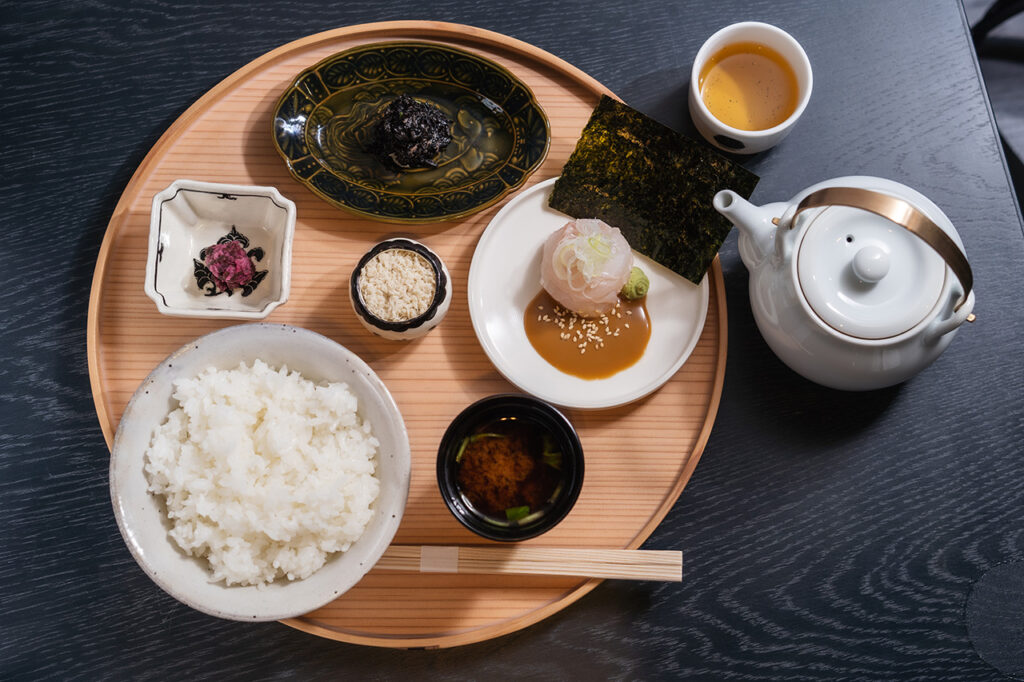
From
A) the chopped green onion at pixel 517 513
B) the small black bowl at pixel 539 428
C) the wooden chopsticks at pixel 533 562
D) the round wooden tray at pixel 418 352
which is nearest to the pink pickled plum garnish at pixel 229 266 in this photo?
the round wooden tray at pixel 418 352

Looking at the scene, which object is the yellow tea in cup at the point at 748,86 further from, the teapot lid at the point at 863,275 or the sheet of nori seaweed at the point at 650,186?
the teapot lid at the point at 863,275

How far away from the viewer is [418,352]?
210cm

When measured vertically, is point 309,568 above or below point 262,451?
below

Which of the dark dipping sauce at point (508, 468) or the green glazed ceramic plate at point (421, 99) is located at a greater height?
the green glazed ceramic plate at point (421, 99)

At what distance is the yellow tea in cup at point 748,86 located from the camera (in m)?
2.21

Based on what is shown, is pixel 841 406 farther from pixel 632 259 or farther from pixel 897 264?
pixel 632 259

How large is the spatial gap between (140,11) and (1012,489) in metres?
3.30

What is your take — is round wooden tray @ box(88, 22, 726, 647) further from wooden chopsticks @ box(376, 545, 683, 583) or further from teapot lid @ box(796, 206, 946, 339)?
teapot lid @ box(796, 206, 946, 339)

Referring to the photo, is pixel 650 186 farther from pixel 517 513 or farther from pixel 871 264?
pixel 517 513

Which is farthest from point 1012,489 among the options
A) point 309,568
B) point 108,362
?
point 108,362

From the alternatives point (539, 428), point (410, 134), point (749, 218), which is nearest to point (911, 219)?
point (749, 218)

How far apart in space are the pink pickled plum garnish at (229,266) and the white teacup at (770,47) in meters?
1.48

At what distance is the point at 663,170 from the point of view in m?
2.13

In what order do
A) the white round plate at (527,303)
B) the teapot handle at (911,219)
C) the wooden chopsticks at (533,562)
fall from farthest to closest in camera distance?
the white round plate at (527,303) → the wooden chopsticks at (533,562) → the teapot handle at (911,219)
